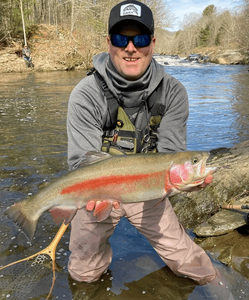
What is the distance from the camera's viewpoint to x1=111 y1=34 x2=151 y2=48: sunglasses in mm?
2814

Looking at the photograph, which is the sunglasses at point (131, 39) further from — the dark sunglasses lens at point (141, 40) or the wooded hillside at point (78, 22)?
the wooded hillside at point (78, 22)

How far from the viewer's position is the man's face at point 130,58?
2824mm

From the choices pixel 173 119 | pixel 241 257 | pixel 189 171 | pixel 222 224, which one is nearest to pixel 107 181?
pixel 189 171

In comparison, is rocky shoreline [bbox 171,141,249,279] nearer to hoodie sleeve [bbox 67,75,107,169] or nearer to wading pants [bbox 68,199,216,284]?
wading pants [bbox 68,199,216,284]

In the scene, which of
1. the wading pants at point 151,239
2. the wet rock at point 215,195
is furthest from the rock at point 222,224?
the wading pants at point 151,239

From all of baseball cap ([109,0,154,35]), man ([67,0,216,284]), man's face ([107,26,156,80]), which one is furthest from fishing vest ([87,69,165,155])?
baseball cap ([109,0,154,35])

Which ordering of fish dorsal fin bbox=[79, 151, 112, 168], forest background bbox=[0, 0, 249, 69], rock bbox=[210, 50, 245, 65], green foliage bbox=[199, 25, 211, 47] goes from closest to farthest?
fish dorsal fin bbox=[79, 151, 112, 168], forest background bbox=[0, 0, 249, 69], rock bbox=[210, 50, 245, 65], green foliage bbox=[199, 25, 211, 47]

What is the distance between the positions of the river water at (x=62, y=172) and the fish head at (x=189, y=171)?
126 cm

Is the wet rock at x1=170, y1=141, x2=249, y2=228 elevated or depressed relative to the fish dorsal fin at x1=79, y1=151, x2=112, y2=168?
depressed

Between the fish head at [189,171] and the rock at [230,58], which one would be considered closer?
the fish head at [189,171]

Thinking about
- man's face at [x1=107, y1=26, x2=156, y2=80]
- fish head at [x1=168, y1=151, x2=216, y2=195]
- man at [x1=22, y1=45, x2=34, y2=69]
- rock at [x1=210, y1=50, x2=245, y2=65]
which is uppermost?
man's face at [x1=107, y1=26, x2=156, y2=80]

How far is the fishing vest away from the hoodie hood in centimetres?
5

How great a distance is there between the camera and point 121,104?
9.75ft

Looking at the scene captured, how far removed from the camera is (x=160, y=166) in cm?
222
